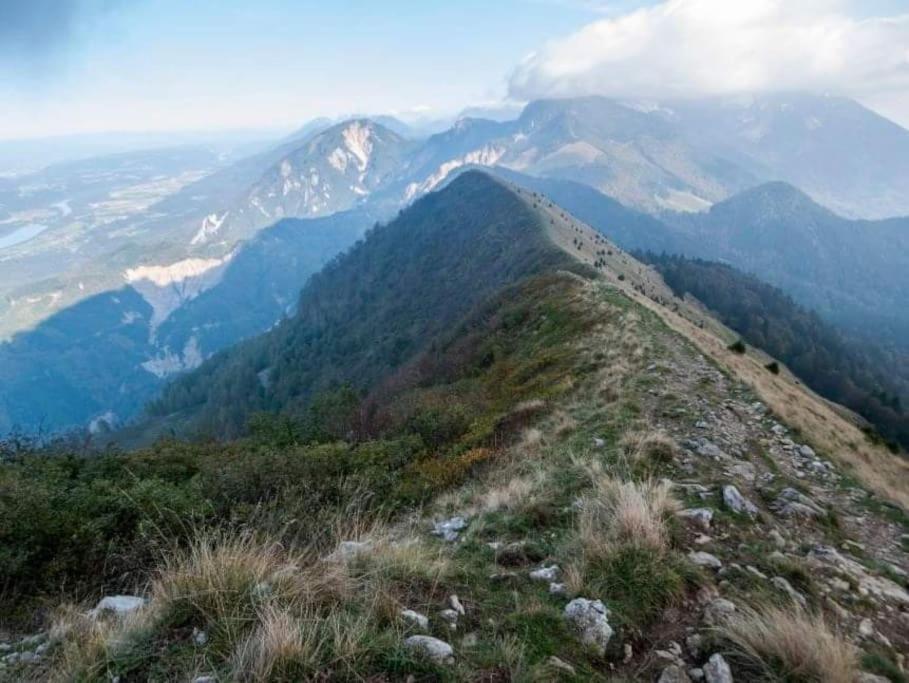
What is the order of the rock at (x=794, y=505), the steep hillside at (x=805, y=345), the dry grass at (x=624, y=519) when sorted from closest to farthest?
the dry grass at (x=624, y=519)
the rock at (x=794, y=505)
the steep hillside at (x=805, y=345)

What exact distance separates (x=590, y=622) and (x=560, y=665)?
0.71 metres

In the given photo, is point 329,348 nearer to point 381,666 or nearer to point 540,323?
point 540,323

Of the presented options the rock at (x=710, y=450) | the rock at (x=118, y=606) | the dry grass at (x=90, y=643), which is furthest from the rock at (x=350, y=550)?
the rock at (x=710, y=450)

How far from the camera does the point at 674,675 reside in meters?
4.41

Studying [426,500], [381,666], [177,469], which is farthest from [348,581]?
[177,469]

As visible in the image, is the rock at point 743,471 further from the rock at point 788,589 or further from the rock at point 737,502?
the rock at point 788,589

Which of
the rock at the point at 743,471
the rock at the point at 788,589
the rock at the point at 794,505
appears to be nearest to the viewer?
the rock at the point at 788,589

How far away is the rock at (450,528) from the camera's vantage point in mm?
7974

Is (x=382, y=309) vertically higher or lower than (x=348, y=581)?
lower

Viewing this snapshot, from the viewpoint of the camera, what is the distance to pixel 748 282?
19338cm

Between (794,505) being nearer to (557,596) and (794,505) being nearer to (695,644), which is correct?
(695,644)

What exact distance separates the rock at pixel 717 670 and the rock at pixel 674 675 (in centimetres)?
17

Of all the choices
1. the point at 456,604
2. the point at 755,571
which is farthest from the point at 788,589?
the point at 456,604

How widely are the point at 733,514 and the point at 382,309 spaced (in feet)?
462
